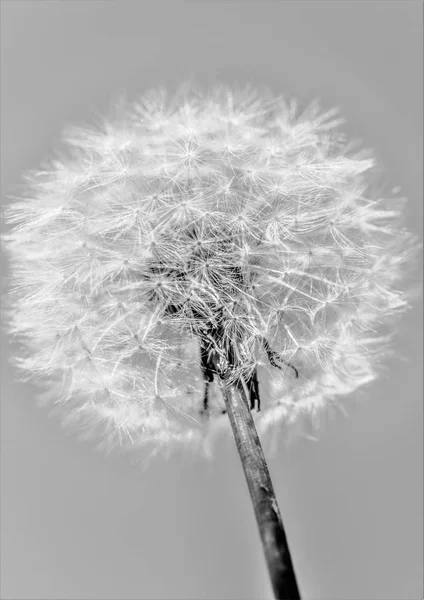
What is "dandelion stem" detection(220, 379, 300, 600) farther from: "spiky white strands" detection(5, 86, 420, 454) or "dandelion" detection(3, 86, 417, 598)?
"spiky white strands" detection(5, 86, 420, 454)

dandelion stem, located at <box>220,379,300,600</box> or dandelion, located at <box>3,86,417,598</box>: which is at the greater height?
dandelion, located at <box>3,86,417,598</box>

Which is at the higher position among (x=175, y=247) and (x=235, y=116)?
(x=235, y=116)

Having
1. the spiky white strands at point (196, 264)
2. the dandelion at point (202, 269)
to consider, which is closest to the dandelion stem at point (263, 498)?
the dandelion at point (202, 269)

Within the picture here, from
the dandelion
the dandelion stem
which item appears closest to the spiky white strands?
the dandelion

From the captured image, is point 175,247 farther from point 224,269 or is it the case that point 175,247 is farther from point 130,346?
point 130,346

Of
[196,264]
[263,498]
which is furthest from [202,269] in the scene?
[263,498]

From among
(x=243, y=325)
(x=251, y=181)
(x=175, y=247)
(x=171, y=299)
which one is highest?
(x=251, y=181)

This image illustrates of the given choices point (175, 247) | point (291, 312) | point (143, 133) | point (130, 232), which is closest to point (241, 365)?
point (291, 312)
